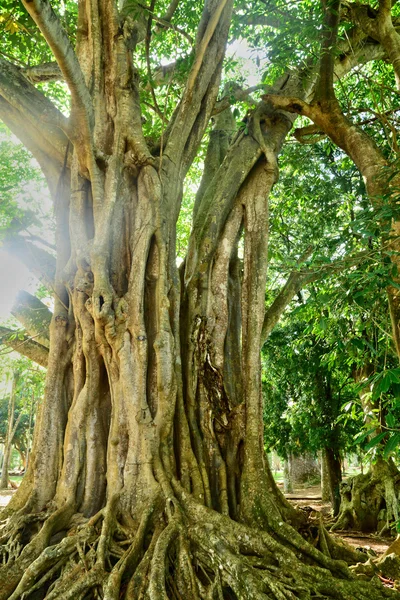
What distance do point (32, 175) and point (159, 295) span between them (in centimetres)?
654

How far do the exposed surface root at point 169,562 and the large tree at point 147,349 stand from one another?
0.04 ft

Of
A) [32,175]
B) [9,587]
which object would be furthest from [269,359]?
[9,587]

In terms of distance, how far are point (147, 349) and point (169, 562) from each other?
65.9 inches

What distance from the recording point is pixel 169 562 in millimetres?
3100

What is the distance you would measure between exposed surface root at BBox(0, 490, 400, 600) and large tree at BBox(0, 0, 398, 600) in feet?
0.04

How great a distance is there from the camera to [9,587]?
3.04 meters

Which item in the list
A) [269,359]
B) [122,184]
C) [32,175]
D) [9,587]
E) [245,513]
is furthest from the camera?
[269,359]

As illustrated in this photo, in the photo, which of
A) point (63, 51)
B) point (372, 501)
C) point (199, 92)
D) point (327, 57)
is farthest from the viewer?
point (372, 501)

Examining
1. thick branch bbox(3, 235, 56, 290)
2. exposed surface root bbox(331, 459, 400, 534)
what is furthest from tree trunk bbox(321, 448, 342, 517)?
thick branch bbox(3, 235, 56, 290)

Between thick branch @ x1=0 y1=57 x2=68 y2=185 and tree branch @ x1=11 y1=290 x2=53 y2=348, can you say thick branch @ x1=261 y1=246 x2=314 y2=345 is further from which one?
thick branch @ x1=0 y1=57 x2=68 y2=185

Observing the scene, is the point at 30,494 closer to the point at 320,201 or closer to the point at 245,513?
the point at 245,513

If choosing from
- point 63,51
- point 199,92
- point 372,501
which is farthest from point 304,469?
point 63,51

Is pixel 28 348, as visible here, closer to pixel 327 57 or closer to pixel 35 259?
pixel 35 259

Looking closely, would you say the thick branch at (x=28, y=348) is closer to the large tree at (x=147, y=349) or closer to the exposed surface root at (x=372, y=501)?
the large tree at (x=147, y=349)
